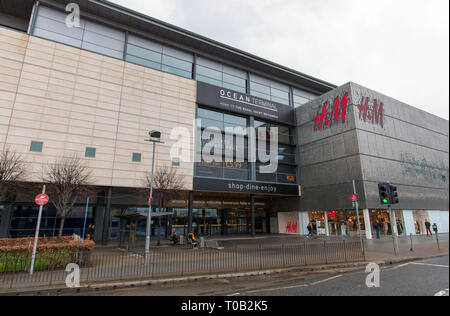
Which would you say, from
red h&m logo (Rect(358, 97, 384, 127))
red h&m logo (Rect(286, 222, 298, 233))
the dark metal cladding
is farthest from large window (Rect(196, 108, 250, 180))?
red h&m logo (Rect(358, 97, 384, 127))

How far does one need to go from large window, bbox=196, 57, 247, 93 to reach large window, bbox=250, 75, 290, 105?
142 centimetres

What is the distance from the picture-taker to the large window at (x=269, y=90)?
33634 mm

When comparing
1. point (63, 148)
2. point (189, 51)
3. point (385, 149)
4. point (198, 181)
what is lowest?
point (198, 181)

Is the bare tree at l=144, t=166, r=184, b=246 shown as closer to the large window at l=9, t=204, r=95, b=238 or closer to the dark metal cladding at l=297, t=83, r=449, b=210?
the large window at l=9, t=204, r=95, b=238

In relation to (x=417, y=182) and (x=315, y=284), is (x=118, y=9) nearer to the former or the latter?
(x=315, y=284)

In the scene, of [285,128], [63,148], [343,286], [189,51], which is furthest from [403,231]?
[63,148]

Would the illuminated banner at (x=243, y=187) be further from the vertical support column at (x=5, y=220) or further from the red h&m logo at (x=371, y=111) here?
the vertical support column at (x=5, y=220)

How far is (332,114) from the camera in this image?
2917 centimetres

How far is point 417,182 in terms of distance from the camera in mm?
30266

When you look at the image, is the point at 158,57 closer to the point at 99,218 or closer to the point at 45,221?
the point at 99,218

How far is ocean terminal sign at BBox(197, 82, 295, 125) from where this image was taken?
29.0 meters

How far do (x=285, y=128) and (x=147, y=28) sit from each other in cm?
2144

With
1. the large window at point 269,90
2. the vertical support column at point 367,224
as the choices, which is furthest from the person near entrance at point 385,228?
the large window at point 269,90

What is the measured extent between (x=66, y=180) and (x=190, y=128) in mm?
13132
